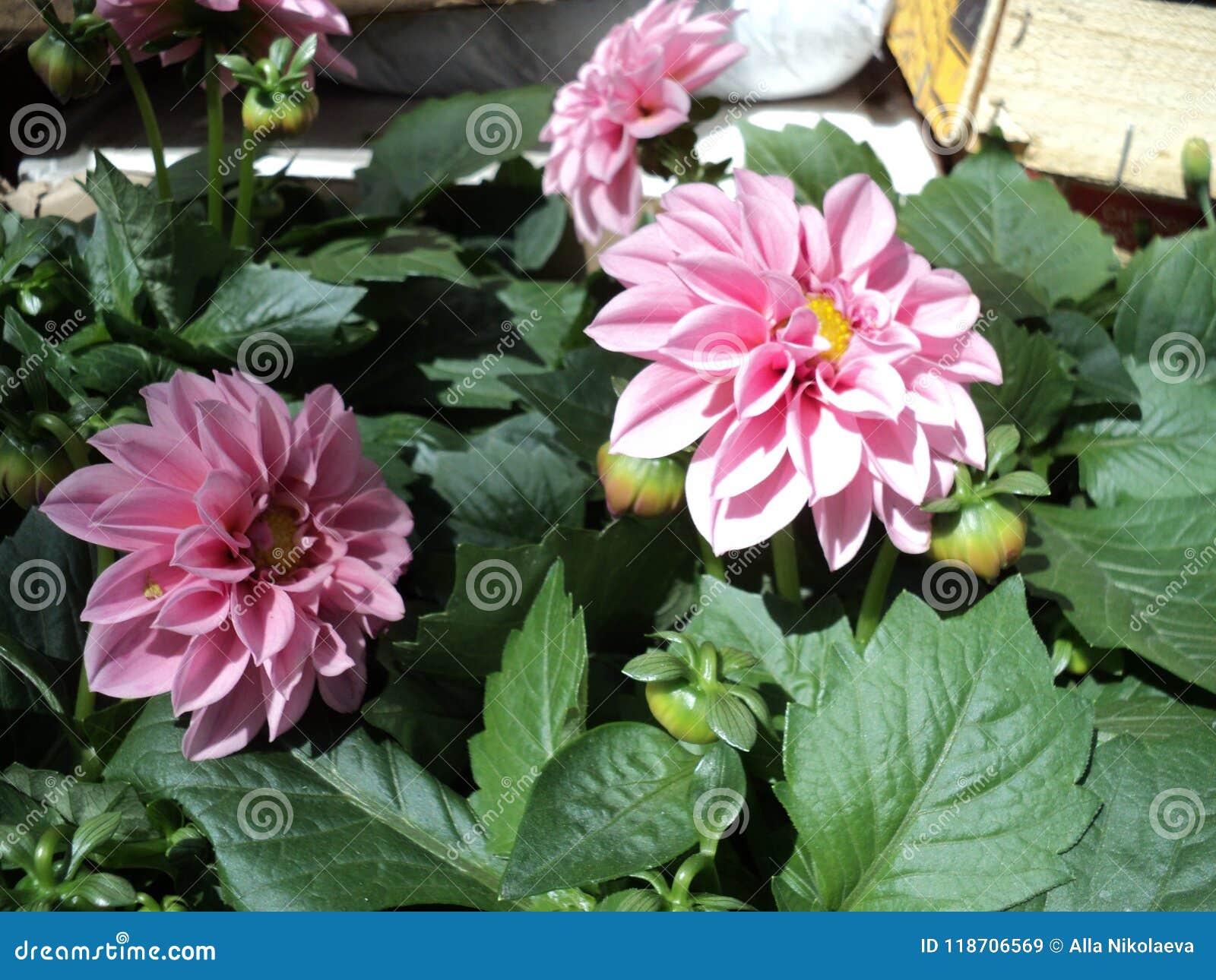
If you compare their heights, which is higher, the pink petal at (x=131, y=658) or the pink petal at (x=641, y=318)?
the pink petal at (x=641, y=318)

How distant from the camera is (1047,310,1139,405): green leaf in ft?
2.47

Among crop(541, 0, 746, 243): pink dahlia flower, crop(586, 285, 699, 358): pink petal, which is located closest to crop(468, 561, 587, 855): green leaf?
crop(586, 285, 699, 358): pink petal

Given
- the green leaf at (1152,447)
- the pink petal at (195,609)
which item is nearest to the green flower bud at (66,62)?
the pink petal at (195,609)

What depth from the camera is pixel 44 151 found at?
130 cm

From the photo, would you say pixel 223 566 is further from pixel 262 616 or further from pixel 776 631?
pixel 776 631

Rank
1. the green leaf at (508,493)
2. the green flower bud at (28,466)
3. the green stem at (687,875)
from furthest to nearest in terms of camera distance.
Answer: the green leaf at (508,493) < the green flower bud at (28,466) < the green stem at (687,875)

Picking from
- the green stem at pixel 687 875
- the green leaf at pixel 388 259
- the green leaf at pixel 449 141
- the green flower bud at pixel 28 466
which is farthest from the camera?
the green leaf at pixel 449 141

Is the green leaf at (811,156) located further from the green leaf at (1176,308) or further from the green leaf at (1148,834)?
the green leaf at (1148,834)

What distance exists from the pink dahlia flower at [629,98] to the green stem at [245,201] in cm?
23

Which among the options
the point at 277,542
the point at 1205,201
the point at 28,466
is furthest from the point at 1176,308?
the point at 28,466

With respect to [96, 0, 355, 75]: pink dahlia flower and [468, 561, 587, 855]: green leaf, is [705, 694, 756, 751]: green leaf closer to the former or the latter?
[468, 561, 587, 855]: green leaf

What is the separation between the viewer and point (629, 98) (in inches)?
31.0

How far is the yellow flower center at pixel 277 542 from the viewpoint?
2.00 feet

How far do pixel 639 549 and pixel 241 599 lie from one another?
23 cm
